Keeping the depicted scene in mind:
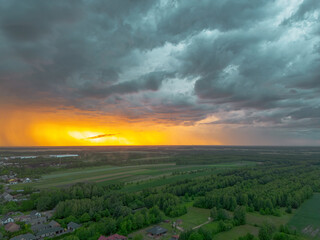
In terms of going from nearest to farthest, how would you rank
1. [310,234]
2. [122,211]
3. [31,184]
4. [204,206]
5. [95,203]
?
[310,234], [122,211], [95,203], [204,206], [31,184]

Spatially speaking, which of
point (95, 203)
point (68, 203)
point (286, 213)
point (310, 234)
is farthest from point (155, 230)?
point (286, 213)

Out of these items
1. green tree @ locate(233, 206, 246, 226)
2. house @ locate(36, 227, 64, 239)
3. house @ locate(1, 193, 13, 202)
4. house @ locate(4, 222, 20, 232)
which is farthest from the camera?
house @ locate(1, 193, 13, 202)

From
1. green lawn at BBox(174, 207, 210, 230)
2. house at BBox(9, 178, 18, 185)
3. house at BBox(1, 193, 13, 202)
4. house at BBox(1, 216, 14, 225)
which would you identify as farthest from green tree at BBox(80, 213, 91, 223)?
house at BBox(9, 178, 18, 185)

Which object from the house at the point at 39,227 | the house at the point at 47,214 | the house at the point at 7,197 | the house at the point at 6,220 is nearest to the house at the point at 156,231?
the house at the point at 39,227

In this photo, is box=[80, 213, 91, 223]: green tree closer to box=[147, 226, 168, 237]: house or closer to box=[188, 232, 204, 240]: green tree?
box=[147, 226, 168, 237]: house

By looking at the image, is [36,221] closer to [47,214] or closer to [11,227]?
[11,227]

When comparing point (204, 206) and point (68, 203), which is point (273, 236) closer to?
point (204, 206)
